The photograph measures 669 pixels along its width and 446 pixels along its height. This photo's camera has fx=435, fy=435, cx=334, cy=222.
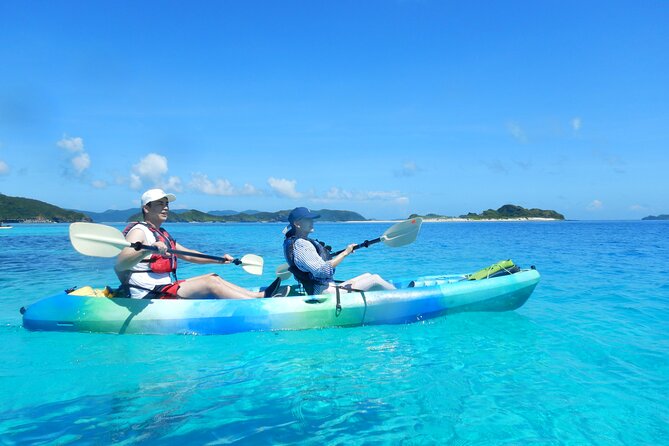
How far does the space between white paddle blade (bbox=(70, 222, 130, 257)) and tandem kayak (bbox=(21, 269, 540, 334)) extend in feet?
2.23

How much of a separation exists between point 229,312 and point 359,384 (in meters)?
2.33

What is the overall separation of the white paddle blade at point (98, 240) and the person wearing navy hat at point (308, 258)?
7.11ft

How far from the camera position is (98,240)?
5625 mm

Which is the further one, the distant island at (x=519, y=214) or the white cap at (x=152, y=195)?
the distant island at (x=519, y=214)

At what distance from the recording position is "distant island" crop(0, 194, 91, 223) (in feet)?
303

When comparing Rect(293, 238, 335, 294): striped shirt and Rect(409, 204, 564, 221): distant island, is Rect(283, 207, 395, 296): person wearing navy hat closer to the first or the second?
Rect(293, 238, 335, 294): striped shirt

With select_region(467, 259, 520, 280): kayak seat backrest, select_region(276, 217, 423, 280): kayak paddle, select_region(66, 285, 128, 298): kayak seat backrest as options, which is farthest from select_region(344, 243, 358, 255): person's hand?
select_region(66, 285, 128, 298): kayak seat backrest

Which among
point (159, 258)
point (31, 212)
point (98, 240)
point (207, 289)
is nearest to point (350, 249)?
point (207, 289)

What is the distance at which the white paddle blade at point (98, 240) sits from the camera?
5.57 meters

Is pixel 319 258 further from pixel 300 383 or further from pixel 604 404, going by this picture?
pixel 604 404

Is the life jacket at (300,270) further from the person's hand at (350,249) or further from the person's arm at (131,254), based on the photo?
the person's arm at (131,254)

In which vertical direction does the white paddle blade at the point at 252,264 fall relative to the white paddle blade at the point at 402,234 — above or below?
below

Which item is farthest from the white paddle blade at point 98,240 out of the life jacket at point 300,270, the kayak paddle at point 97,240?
the life jacket at point 300,270

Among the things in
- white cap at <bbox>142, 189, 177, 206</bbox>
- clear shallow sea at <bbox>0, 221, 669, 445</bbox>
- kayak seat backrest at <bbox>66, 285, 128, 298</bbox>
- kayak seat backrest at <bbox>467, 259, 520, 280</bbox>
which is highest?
white cap at <bbox>142, 189, 177, 206</bbox>
